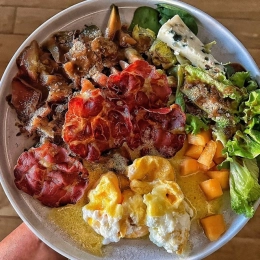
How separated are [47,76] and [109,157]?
Answer: 29cm

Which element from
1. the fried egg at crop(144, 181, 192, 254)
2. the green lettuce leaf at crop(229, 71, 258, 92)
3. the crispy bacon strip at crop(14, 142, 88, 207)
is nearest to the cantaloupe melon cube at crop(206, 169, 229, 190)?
the fried egg at crop(144, 181, 192, 254)

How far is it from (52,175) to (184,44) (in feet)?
1.72

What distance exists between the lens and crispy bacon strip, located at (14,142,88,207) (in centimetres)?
125

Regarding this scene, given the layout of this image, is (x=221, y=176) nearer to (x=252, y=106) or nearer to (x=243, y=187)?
(x=243, y=187)

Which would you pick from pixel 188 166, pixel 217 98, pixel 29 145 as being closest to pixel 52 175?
pixel 29 145

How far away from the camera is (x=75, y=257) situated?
1.28m

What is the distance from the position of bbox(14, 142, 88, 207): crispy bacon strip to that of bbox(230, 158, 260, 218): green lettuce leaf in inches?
16.1

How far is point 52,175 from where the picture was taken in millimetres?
1266

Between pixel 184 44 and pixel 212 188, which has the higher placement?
pixel 184 44

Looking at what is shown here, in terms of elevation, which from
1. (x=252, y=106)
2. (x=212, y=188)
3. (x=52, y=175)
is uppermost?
(x=252, y=106)

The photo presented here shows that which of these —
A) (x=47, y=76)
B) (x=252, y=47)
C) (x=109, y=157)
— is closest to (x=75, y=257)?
(x=109, y=157)

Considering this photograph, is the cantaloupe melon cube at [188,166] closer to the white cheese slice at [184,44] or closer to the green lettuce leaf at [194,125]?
the green lettuce leaf at [194,125]

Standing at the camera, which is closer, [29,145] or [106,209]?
[106,209]

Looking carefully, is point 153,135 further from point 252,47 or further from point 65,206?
point 252,47
